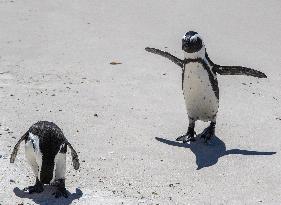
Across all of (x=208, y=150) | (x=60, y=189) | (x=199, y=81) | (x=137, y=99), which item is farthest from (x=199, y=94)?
(x=60, y=189)

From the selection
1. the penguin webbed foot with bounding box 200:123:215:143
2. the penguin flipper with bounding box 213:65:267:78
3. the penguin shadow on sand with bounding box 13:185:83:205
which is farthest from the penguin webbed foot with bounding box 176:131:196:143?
the penguin shadow on sand with bounding box 13:185:83:205

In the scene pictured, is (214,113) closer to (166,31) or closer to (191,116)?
(191,116)

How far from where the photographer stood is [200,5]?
11.6 metres

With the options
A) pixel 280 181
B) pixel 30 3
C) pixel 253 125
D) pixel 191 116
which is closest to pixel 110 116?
pixel 191 116

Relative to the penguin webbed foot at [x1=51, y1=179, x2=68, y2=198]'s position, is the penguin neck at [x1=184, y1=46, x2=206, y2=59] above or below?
above

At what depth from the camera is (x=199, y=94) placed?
598 centimetres

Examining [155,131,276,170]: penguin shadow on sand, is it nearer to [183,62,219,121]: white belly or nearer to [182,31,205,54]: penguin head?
[183,62,219,121]: white belly

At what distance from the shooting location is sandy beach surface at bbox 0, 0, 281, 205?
4938 mm

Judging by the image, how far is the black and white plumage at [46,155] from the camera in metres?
4.33

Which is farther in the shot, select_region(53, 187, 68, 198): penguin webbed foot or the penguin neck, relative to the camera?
the penguin neck

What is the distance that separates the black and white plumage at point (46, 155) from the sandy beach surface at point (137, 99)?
12 cm

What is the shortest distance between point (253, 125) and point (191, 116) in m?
0.86

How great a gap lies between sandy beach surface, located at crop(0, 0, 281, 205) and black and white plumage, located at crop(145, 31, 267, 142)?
0.23 metres

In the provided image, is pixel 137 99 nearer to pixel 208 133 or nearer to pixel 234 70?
pixel 208 133
